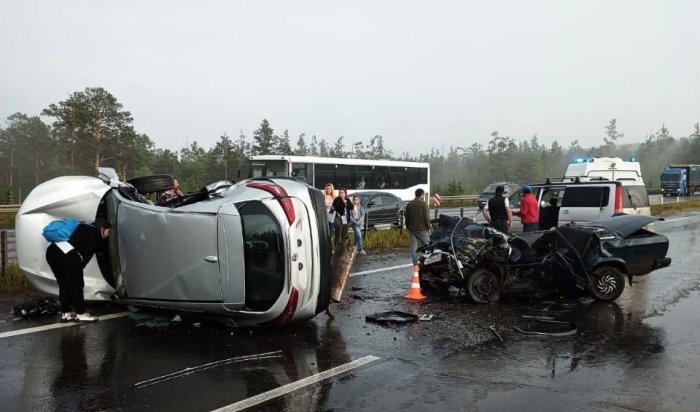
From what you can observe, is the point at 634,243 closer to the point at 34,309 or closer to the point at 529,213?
the point at 529,213

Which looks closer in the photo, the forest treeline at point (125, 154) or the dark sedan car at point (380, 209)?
the dark sedan car at point (380, 209)

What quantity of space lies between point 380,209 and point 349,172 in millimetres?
9286

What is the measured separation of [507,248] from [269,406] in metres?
5.13

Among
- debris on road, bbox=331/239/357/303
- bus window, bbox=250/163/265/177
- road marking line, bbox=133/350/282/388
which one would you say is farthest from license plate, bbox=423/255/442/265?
bus window, bbox=250/163/265/177

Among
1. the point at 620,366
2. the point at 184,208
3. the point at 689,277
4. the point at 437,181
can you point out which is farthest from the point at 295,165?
the point at 437,181

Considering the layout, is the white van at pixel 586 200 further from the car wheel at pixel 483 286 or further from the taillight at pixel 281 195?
the taillight at pixel 281 195

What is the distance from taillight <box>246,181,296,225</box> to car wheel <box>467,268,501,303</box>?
3.54m

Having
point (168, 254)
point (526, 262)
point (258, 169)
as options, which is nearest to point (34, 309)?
point (168, 254)

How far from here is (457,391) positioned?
4730 mm

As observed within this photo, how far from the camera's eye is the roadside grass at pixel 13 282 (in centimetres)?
909

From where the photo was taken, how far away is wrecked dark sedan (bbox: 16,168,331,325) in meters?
6.04

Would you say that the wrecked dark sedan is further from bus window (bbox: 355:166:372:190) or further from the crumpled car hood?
bus window (bbox: 355:166:372:190)

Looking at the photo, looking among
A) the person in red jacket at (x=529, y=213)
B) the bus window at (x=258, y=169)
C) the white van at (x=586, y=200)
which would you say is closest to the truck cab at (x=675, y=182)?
the bus window at (x=258, y=169)

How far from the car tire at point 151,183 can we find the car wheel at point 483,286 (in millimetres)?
4932
